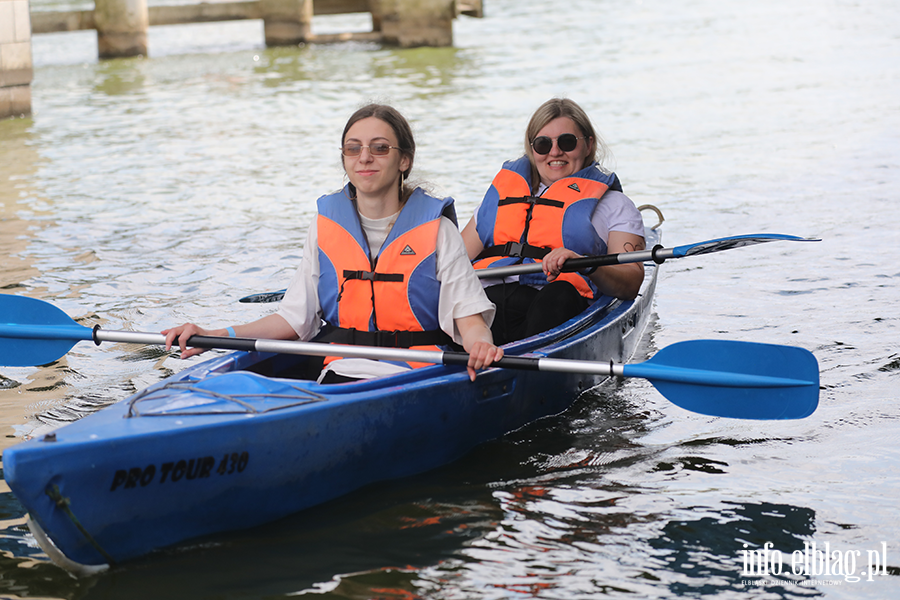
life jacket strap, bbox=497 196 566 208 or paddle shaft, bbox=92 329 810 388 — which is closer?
paddle shaft, bbox=92 329 810 388

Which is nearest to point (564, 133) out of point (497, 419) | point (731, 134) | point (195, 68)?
point (497, 419)

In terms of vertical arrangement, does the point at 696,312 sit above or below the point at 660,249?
below

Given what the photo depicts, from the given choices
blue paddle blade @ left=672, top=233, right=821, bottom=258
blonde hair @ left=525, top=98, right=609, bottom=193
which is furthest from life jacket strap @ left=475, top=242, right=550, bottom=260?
blue paddle blade @ left=672, top=233, right=821, bottom=258

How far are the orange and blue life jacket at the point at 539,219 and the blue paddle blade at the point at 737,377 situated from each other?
98 cm

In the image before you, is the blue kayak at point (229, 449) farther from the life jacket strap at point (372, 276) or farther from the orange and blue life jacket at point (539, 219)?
the orange and blue life jacket at point (539, 219)

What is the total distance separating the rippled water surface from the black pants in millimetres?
353

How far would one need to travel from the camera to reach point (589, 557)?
2.76 m

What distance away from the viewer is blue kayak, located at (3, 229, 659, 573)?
2.46 metres

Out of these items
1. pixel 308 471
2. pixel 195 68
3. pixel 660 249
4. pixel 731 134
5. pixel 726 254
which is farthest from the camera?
pixel 195 68

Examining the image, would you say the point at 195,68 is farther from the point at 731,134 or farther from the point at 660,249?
the point at 660,249

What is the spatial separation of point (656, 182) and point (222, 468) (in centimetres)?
591

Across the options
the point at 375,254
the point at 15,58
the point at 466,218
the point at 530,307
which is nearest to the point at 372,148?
the point at 375,254

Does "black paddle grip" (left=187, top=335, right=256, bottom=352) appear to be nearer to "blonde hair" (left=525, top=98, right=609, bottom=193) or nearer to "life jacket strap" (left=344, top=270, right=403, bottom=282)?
"life jacket strap" (left=344, top=270, right=403, bottom=282)

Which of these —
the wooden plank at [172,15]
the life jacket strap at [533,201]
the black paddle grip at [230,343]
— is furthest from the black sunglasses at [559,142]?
the wooden plank at [172,15]
